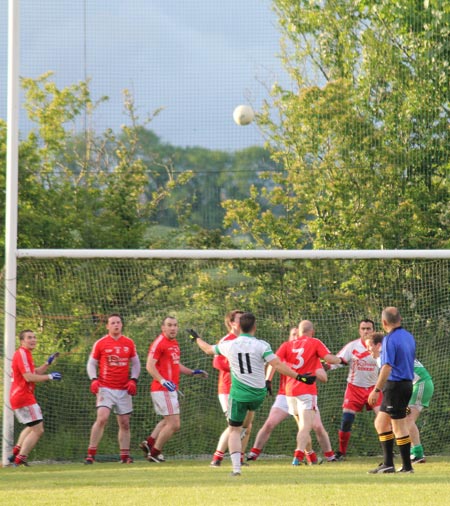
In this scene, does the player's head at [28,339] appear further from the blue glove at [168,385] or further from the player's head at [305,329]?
the player's head at [305,329]

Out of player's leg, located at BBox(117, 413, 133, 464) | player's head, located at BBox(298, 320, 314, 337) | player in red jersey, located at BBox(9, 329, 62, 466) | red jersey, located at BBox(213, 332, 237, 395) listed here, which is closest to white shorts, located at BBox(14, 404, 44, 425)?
player in red jersey, located at BBox(9, 329, 62, 466)

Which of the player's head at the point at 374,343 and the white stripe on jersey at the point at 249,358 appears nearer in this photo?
the white stripe on jersey at the point at 249,358

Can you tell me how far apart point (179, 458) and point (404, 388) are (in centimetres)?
387

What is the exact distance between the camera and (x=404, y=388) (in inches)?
389

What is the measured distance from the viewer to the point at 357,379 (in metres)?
12.4

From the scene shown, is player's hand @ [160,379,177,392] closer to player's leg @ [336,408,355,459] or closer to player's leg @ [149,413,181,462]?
player's leg @ [149,413,181,462]

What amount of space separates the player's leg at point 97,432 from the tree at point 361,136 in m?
3.95

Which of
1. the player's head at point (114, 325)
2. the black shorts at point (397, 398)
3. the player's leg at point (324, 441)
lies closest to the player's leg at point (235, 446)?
the black shorts at point (397, 398)

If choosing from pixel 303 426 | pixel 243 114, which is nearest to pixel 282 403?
pixel 303 426

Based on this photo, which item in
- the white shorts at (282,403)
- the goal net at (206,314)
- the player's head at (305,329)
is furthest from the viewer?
the goal net at (206,314)

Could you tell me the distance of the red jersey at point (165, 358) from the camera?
12.1 metres

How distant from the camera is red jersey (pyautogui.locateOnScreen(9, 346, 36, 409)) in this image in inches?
468

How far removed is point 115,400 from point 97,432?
0.43 metres

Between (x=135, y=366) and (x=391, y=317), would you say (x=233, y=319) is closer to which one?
(x=135, y=366)
